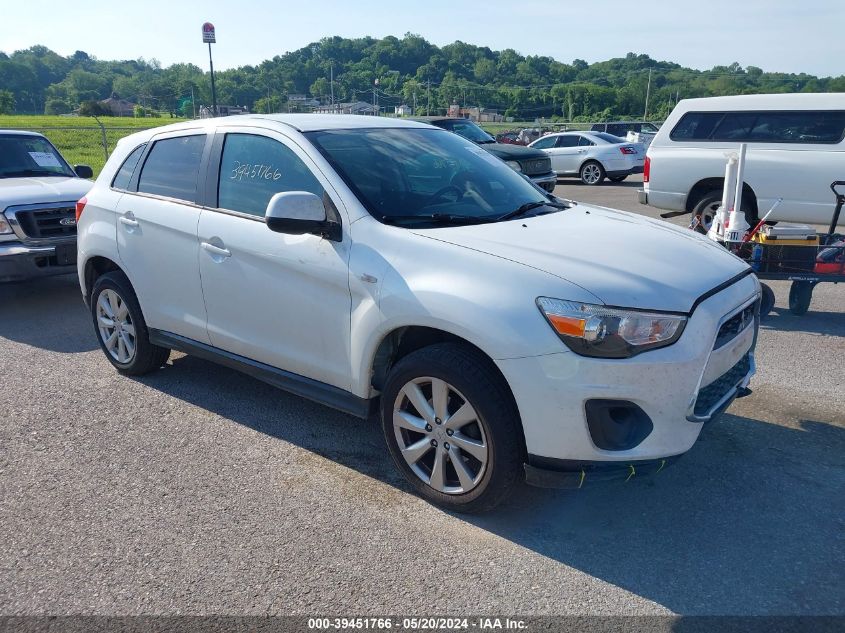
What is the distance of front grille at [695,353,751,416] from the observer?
3140mm

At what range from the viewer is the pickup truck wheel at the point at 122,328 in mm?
4961

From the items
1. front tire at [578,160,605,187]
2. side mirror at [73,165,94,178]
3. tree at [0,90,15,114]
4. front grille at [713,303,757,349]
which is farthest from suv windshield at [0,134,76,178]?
tree at [0,90,15,114]

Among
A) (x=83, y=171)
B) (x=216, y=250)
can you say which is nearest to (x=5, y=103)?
(x=83, y=171)

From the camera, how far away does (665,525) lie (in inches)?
130

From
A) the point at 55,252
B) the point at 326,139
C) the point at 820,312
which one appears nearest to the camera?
the point at 326,139

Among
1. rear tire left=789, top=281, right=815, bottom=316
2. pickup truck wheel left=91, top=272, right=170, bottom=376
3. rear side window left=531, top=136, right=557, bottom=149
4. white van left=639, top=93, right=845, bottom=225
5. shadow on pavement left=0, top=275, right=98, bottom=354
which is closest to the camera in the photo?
pickup truck wheel left=91, top=272, right=170, bottom=376

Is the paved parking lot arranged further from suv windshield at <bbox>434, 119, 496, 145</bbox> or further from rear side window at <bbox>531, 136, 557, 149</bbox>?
rear side window at <bbox>531, 136, 557, 149</bbox>

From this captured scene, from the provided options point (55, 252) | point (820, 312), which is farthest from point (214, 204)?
point (820, 312)

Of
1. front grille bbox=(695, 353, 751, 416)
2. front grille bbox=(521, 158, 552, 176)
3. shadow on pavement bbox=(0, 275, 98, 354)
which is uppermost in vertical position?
front grille bbox=(521, 158, 552, 176)

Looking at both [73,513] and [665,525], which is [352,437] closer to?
[73,513]

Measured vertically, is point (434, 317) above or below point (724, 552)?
above

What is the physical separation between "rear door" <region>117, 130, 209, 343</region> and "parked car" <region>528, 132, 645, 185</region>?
16.2m

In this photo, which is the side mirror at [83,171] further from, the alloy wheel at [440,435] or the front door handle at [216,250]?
the alloy wheel at [440,435]

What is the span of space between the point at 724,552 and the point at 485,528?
3.38ft
